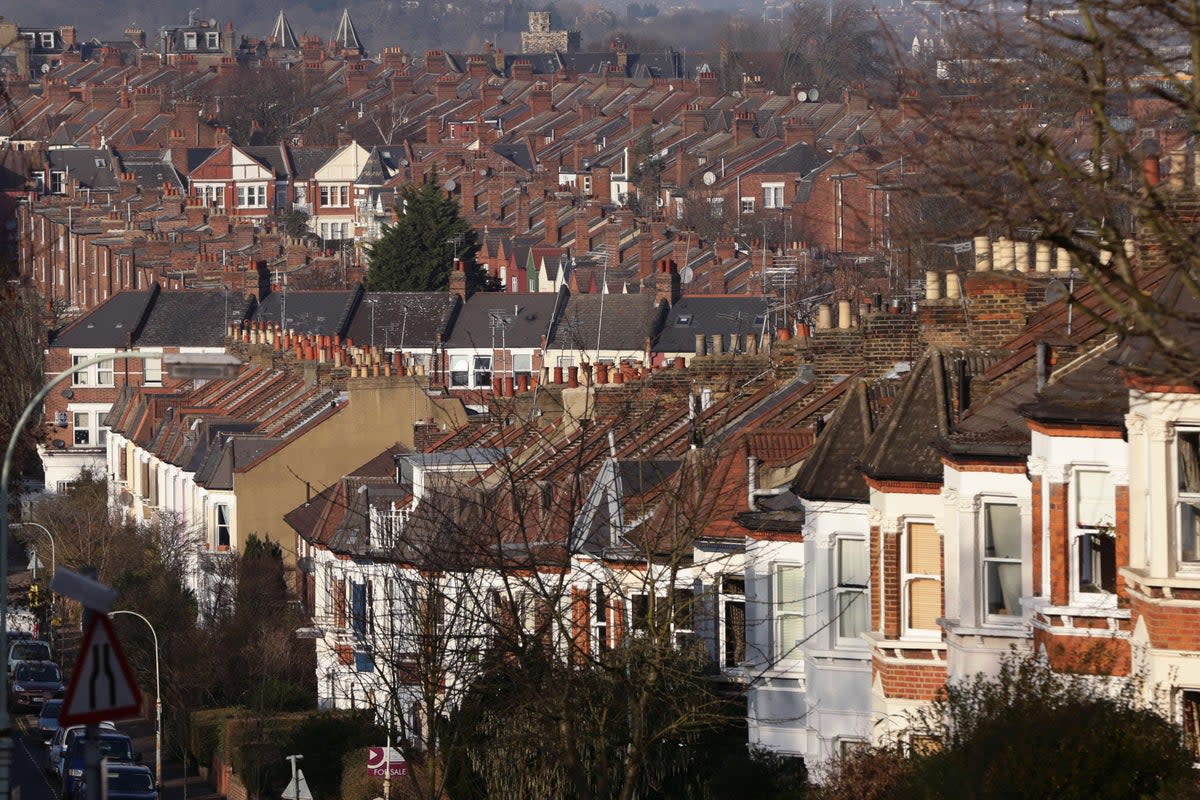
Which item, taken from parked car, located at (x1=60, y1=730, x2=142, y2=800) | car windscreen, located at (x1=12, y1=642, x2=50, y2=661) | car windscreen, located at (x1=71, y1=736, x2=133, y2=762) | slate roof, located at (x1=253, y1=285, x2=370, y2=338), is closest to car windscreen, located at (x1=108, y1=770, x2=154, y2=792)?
parked car, located at (x1=60, y1=730, x2=142, y2=800)

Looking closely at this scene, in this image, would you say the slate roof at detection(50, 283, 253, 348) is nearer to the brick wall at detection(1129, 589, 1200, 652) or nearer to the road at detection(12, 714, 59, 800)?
the road at detection(12, 714, 59, 800)

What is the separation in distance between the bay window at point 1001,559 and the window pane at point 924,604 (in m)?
1.54

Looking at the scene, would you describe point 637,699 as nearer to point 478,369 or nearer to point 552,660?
point 552,660

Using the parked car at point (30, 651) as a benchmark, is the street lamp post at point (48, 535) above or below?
above

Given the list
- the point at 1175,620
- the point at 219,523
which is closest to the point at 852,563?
the point at 1175,620

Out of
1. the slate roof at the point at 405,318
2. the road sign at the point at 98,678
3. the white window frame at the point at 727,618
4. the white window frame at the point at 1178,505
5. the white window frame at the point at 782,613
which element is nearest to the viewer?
the road sign at the point at 98,678

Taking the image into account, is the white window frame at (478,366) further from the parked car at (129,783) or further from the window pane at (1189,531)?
the window pane at (1189,531)

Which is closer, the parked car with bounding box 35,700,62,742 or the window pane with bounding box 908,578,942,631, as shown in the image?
the window pane with bounding box 908,578,942,631

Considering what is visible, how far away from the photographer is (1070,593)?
22703mm

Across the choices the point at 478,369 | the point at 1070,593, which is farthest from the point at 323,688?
the point at 478,369

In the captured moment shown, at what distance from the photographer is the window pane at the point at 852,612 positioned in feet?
90.2

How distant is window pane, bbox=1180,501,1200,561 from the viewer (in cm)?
2075

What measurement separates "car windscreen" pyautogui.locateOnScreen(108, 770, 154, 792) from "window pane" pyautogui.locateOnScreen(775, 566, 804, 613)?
1484 cm

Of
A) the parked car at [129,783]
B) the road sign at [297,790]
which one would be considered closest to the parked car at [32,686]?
the parked car at [129,783]
